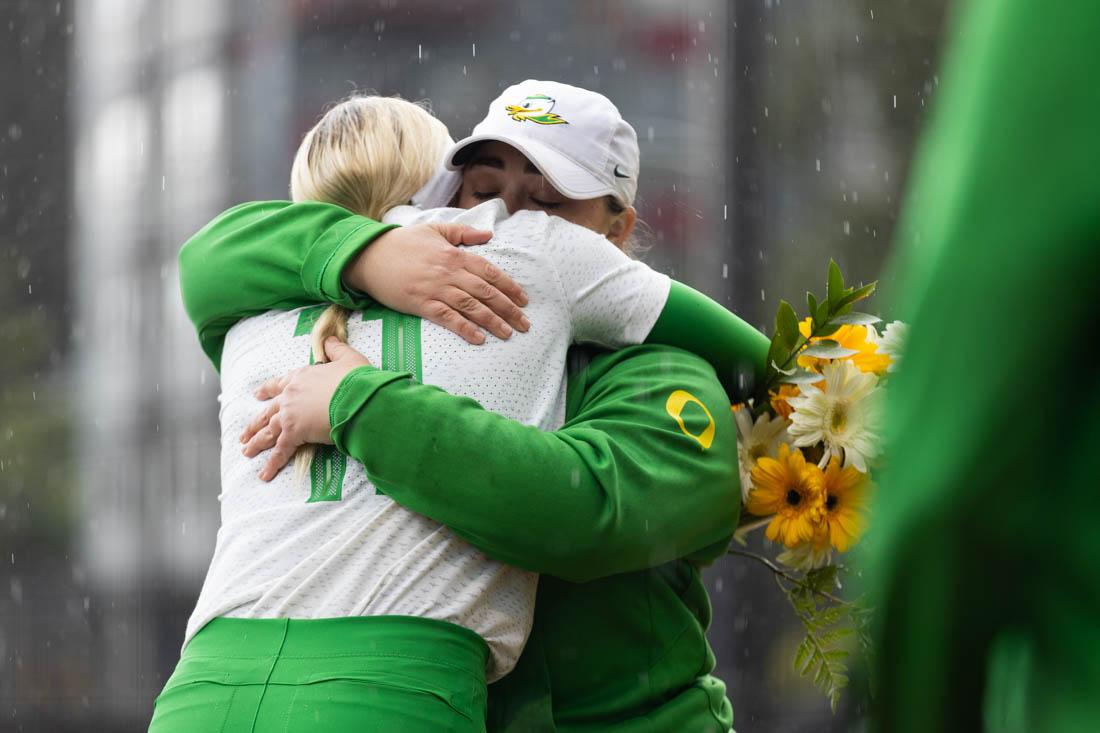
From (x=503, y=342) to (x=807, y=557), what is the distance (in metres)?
0.66

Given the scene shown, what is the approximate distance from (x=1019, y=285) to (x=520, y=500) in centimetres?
128

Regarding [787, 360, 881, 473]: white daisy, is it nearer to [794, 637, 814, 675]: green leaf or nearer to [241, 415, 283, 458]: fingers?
[794, 637, 814, 675]: green leaf

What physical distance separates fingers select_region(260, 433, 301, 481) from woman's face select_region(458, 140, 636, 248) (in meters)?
0.58

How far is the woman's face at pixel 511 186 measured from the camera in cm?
236

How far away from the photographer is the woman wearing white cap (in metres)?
1.87

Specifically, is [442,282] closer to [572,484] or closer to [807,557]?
[572,484]

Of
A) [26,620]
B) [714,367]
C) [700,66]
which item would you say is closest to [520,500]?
[714,367]

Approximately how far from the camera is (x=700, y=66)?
317 inches

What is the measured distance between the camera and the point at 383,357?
80.7 inches

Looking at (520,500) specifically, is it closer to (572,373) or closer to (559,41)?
(572,373)

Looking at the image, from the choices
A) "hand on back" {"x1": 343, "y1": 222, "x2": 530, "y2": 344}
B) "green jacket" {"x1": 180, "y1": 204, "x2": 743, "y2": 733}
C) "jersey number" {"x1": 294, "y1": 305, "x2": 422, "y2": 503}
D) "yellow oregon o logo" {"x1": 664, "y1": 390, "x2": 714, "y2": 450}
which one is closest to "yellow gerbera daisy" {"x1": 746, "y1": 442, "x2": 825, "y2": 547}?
"green jacket" {"x1": 180, "y1": 204, "x2": 743, "y2": 733}

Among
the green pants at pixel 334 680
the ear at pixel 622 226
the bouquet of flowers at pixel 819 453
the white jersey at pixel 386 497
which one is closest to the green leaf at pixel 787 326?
the bouquet of flowers at pixel 819 453

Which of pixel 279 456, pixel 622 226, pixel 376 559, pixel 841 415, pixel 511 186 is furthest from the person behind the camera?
pixel 622 226

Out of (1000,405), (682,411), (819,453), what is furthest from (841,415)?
(1000,405)
